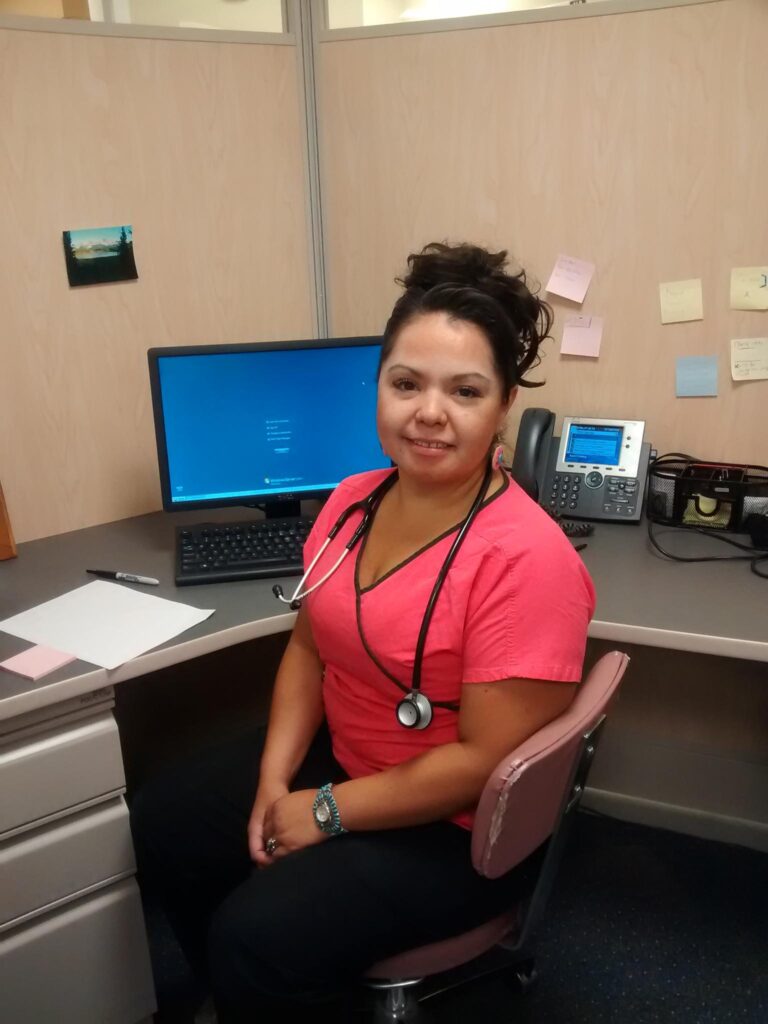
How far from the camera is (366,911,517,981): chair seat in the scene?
1.05m

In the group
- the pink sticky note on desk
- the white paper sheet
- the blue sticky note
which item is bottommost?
the pink sticky note on desk

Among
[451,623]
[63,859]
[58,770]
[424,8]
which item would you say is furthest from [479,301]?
[424,8]

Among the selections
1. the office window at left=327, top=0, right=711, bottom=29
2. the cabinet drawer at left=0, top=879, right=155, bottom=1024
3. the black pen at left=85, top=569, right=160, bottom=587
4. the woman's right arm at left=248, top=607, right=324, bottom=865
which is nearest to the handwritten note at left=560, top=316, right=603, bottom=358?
the office window at left=327, top=0, right=711, bottom=29

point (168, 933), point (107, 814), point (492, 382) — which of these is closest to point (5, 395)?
point (107, 814)

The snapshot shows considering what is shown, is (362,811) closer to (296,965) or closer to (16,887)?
(296,965)

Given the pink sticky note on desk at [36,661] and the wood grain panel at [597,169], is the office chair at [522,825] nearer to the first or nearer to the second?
the pink sticky note on desk at [36,661]

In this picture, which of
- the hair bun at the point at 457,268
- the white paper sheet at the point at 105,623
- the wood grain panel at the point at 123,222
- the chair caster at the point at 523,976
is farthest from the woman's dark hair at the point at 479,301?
the chair caster at the point at 523,976

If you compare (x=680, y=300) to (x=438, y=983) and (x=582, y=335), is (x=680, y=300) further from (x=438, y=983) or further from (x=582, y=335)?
(x=438, y=983)

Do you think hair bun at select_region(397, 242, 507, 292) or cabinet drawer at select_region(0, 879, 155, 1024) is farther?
cabinet drawer at select_region(0, 879, 155, 1024)

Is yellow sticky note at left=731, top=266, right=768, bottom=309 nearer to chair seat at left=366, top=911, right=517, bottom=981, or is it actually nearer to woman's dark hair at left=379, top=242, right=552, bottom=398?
woman's dark hair at left=379, top=242, right=552, bottom=398

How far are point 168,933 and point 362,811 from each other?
87 cm

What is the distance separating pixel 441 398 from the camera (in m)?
1.08

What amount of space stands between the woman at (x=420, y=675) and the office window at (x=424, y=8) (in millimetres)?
805

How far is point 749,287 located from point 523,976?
1.38m
